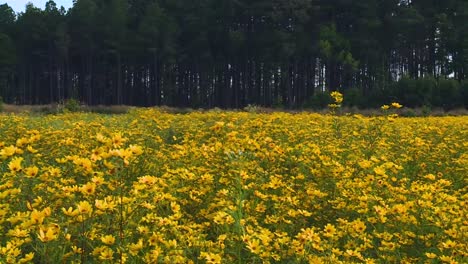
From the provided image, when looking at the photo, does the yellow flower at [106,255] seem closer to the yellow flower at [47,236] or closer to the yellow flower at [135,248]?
the yellow flower at [135,248]

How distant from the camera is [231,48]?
4959 cm

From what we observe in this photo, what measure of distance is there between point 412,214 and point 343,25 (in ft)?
162

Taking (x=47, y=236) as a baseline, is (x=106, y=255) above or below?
below

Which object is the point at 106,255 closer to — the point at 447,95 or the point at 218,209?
the point at 218,209

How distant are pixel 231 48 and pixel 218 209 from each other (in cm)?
4736

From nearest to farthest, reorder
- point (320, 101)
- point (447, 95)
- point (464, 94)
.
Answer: point (464, 94)
point (447, 95)
point (320, 101)

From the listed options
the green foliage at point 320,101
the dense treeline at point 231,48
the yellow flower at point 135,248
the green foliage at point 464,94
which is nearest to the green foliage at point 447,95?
the green foliage at point 464,94

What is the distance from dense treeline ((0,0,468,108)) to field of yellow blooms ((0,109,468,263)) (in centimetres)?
3064

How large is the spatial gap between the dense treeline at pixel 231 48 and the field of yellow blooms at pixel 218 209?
101 feet

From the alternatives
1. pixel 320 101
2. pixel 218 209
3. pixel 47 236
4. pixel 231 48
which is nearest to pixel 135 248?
pixel 47 236

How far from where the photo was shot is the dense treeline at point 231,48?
4553 centimetres

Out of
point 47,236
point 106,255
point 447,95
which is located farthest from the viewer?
point 447,95

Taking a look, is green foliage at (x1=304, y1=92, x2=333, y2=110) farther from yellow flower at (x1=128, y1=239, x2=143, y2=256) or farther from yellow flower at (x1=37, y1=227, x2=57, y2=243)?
yellow flower at (x1=37, y1=227, x2=57, y2=243)

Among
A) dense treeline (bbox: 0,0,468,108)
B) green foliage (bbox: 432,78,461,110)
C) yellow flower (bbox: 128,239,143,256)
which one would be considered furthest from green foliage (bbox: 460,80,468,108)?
yellow flower (bbox: 128,239,143,256)
